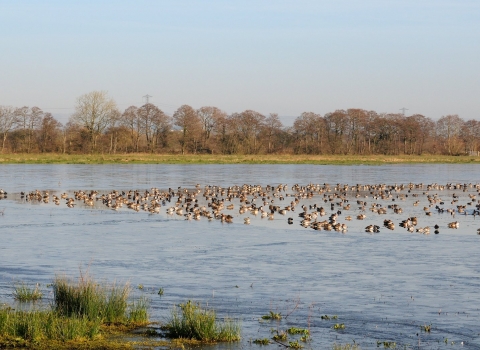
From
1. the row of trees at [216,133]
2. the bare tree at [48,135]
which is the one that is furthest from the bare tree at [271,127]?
the bare tree at [48,135]

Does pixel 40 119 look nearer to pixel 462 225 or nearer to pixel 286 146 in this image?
pixel 286 146

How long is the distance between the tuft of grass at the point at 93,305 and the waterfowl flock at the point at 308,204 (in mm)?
12887

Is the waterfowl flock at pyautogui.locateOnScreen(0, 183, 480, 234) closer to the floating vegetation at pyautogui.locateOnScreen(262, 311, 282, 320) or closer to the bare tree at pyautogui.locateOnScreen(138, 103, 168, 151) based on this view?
the floating vegetation at pyautogui.locateOnScreen(262, 311, 282, 320)

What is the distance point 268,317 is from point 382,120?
102194mm

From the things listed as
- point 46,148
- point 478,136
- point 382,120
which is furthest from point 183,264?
point 478,136

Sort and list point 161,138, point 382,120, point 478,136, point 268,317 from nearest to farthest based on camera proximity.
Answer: point 268,317 → point 161,138 → point 382,120 → point 478,136

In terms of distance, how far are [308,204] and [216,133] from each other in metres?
72.7

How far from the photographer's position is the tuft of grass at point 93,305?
10.9 m

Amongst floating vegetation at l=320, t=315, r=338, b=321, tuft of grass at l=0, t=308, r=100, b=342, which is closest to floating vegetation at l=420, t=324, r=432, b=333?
floating vegetation at l=320, t=315, r=338, b=321

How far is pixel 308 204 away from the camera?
32781 millimetres

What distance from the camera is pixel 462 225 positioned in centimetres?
2489

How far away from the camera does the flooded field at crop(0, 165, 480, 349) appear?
1165 centimetres

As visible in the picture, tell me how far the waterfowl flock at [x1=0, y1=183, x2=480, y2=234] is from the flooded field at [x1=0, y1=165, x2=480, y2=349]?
0.49ft

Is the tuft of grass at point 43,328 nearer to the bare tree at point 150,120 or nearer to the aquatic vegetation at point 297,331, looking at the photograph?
the aquatic vegetation at point 297,331
